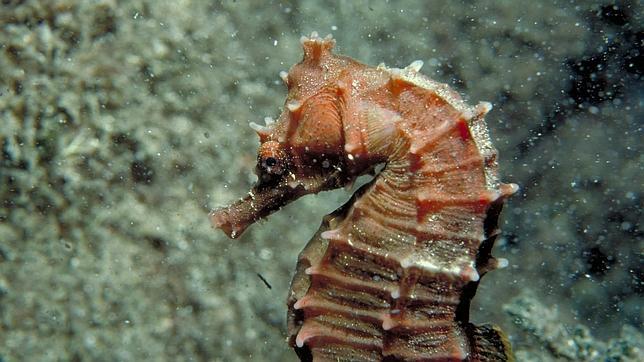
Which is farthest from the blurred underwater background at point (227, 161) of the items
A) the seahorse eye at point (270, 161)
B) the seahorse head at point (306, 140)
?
the seahorse eye at point (270, 161)

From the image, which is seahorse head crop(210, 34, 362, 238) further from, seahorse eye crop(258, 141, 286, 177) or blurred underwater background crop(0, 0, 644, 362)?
blurred underwater background crop(0, 0, 644, 362)

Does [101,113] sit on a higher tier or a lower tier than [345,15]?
lower

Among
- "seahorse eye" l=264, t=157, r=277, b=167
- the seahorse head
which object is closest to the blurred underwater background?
the seahorse head

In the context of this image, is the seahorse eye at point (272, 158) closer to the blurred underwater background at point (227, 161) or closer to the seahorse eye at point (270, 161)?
the seahorse eye at point (270, 161)

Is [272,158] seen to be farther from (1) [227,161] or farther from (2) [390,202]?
(1) [227,161]

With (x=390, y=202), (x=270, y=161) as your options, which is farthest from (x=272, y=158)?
(x=390, y=202)

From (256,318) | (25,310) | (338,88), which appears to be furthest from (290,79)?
(25,310)

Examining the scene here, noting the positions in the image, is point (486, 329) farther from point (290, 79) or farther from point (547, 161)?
point (547, 161)
